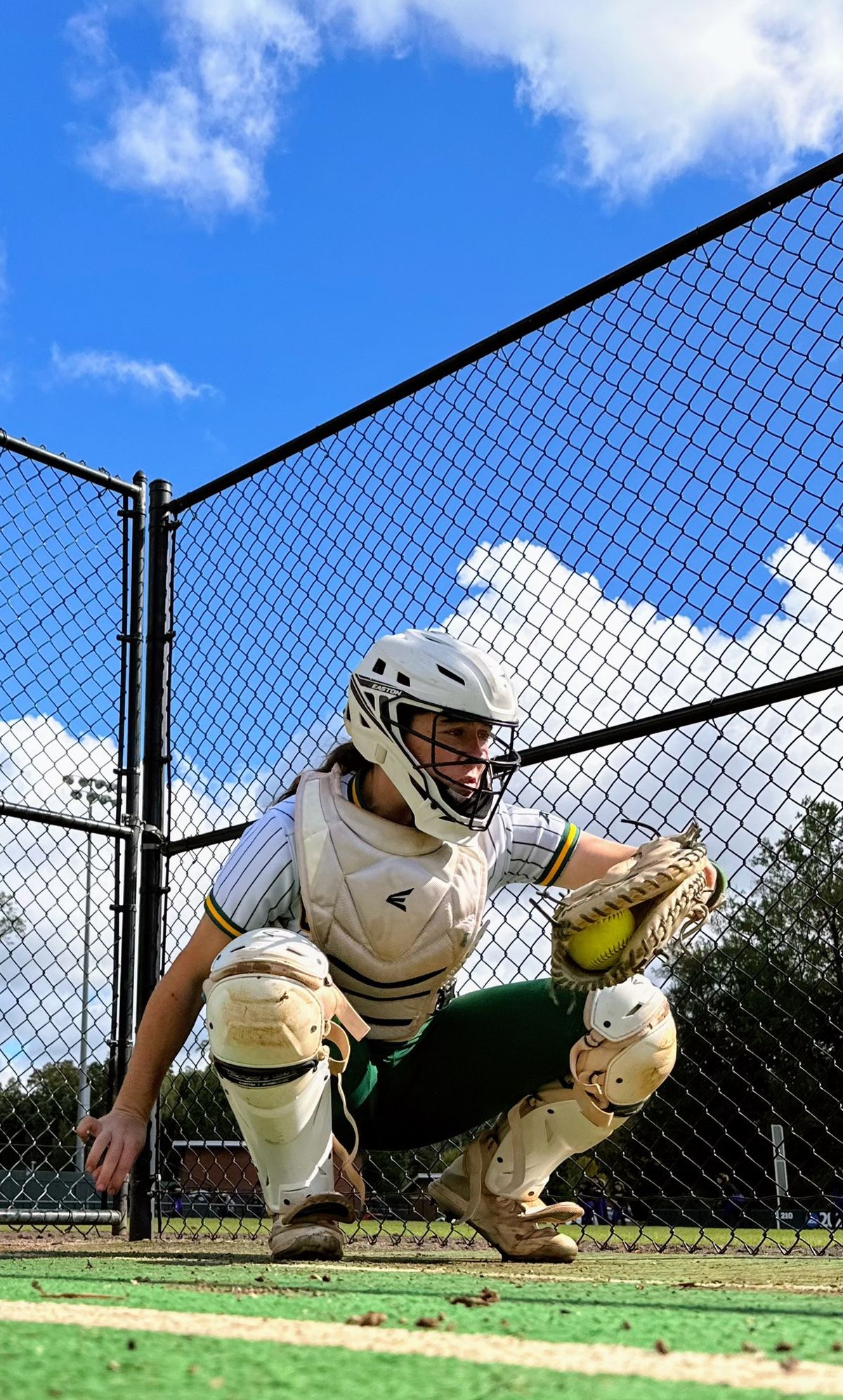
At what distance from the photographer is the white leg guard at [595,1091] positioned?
2666 millimetres

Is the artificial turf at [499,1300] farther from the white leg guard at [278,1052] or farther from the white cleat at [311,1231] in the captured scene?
the white leg guard at [278,1052]

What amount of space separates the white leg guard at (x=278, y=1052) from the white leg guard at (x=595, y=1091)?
19.4 inches

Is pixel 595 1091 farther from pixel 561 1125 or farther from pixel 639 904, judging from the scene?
pixel 639 904

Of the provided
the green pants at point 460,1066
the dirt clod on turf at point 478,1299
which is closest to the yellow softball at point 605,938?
the green pants at point 460,1066

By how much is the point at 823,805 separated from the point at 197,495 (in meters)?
10.9

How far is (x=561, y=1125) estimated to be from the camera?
9.23 ft

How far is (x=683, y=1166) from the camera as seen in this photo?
22.1 meters

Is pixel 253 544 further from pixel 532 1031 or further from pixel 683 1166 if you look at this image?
pixel 683 1166

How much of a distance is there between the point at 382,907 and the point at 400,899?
0.04 metres

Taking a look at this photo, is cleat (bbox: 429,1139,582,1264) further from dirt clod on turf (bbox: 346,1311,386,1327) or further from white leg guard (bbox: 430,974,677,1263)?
dirt clod on turf (bbox: 346,1311,386,1327)

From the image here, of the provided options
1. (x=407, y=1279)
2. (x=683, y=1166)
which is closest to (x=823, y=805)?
(x=683, y=1166)

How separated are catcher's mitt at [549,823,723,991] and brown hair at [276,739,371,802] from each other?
2.27 ft

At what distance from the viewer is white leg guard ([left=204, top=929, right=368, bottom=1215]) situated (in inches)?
94.9

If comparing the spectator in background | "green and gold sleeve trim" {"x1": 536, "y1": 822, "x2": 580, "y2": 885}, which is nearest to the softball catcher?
"green and gold sleeve trim" {"x1": 536, "y1": 822, "x2": 580, "y2": 885}
